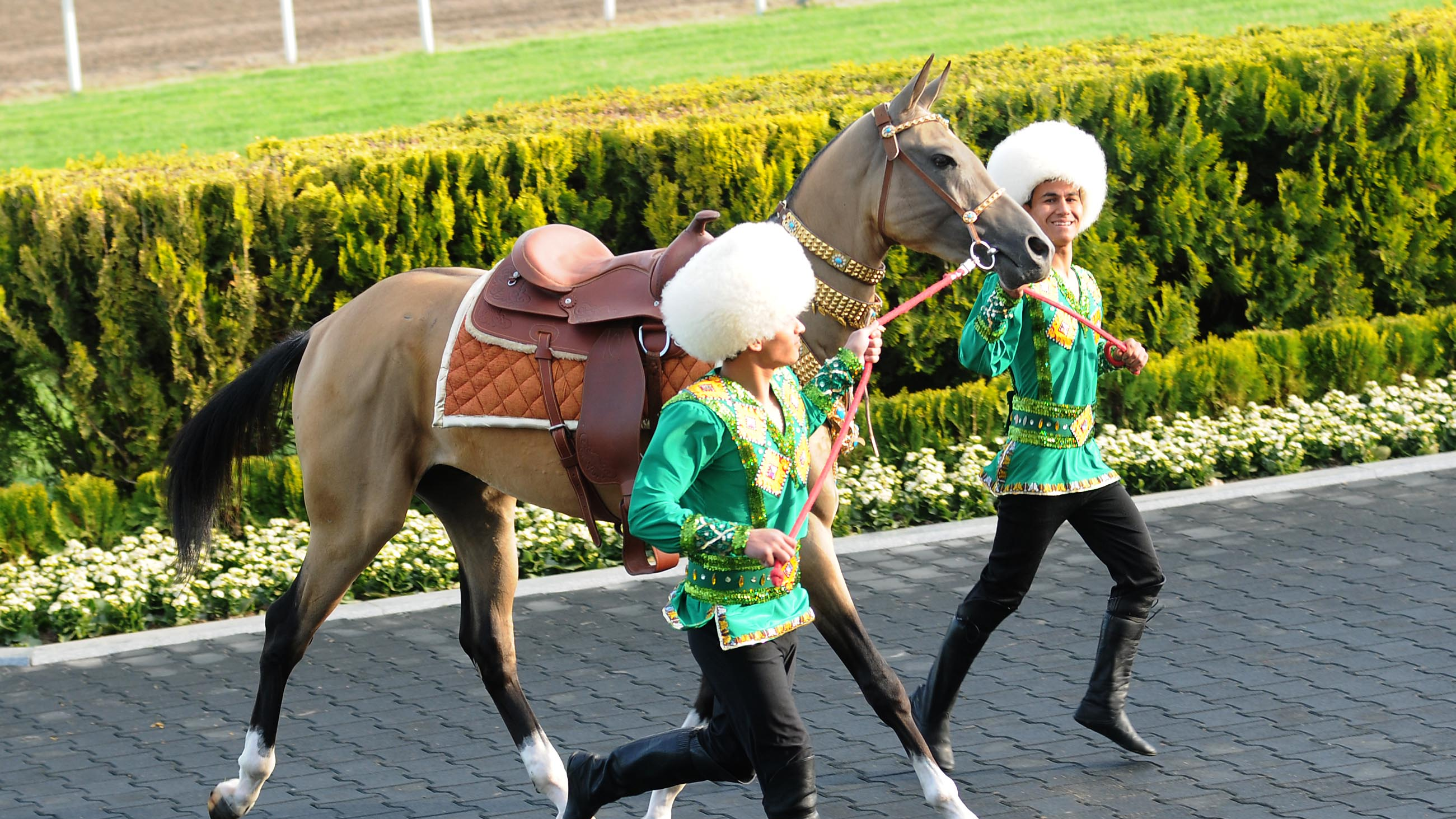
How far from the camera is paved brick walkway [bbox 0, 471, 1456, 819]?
5.15 meters

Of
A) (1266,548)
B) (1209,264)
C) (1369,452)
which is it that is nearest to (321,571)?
(1266,548)

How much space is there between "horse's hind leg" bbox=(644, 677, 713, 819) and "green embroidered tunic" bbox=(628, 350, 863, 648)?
88 cm

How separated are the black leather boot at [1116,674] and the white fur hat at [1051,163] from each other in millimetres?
1205

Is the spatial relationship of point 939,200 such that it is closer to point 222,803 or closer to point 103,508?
point 222,803

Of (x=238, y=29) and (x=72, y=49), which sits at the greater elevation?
(x=238, y=29)

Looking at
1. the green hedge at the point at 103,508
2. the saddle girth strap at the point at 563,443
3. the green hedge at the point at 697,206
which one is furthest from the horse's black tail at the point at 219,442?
the green hedge at the point at 697,206

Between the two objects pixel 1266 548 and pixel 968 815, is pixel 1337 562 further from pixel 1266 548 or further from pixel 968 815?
pixel 968 815

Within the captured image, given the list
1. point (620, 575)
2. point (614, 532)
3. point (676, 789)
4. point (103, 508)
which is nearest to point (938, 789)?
point (676, 789)

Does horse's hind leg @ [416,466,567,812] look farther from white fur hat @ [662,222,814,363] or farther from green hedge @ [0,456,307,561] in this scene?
green hedge @ [0,456,307,561]

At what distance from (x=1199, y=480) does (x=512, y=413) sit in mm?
4613

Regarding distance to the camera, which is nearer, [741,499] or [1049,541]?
[741,499]

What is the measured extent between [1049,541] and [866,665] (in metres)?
0.84

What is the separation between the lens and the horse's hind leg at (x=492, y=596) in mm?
5184

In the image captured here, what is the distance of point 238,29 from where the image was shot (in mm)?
23891
